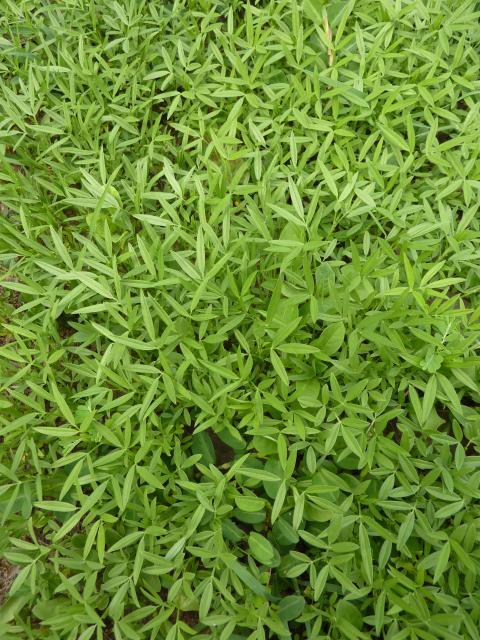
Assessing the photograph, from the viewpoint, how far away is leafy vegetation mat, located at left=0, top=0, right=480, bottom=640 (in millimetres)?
1452

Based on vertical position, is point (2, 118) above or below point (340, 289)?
above

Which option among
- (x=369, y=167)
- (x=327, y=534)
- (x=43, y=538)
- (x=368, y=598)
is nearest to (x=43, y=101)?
(x=369, y=167)

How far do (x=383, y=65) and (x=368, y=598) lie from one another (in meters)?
1.82

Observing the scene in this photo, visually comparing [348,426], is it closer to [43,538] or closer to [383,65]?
[43,538]

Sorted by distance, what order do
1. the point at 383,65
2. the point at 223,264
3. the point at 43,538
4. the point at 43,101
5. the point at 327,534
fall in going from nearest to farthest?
1. the point at 327,534
2. the point at 223,264
3. the point at 43,538
4. the point at 383,65
5. the point at 43,101

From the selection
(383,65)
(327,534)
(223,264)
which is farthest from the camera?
(383,65)

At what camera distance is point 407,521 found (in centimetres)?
144

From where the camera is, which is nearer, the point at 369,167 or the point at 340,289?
the point at 340,289

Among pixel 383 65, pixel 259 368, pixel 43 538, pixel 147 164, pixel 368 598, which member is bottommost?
pixel 43 538

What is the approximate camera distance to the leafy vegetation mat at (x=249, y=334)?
4.76ft

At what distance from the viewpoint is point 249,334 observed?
5.49 feet

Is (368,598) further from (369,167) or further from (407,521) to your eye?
(369,167)

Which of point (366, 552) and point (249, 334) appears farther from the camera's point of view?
point (249, 334)

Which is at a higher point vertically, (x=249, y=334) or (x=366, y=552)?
(x=249, y=334)
